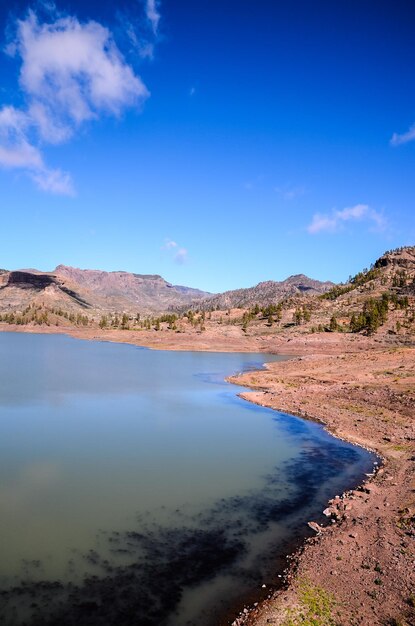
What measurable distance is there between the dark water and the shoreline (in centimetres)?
141

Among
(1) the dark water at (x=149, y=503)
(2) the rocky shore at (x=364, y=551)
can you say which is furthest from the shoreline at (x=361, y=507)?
(1) the dark water at (x=149, y=503)

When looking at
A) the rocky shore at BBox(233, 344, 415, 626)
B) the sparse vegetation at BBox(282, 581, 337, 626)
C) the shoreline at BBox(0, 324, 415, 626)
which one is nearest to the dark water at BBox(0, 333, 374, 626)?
the rocky shore at BBox(233, 344, 415, 626)

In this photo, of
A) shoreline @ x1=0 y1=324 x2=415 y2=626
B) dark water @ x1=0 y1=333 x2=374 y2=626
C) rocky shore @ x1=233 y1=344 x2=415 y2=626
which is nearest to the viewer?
rocky shore @ x1=233 y1=344 x2=415 y2=626

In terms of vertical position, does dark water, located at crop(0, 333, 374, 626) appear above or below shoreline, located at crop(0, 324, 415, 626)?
below

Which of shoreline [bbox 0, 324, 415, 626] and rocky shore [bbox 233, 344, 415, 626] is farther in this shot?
shoreline [bbox 0, 324, 415, 626]

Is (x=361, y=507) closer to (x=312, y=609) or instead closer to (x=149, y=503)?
(x=312, y=609)

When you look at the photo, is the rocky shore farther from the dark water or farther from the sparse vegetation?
the dark water

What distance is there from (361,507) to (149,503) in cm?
1047

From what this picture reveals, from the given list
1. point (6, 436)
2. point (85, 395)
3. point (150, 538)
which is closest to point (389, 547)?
point (150, 538)

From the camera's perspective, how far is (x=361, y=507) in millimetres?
20469

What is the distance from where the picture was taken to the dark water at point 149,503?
13953 millimetres

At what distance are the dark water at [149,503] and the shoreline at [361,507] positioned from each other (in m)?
1.41

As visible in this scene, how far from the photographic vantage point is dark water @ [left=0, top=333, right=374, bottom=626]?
13953 mm

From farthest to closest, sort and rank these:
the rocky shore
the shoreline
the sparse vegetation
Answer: the shoreline
the rocky shore
the sparse vegetation
